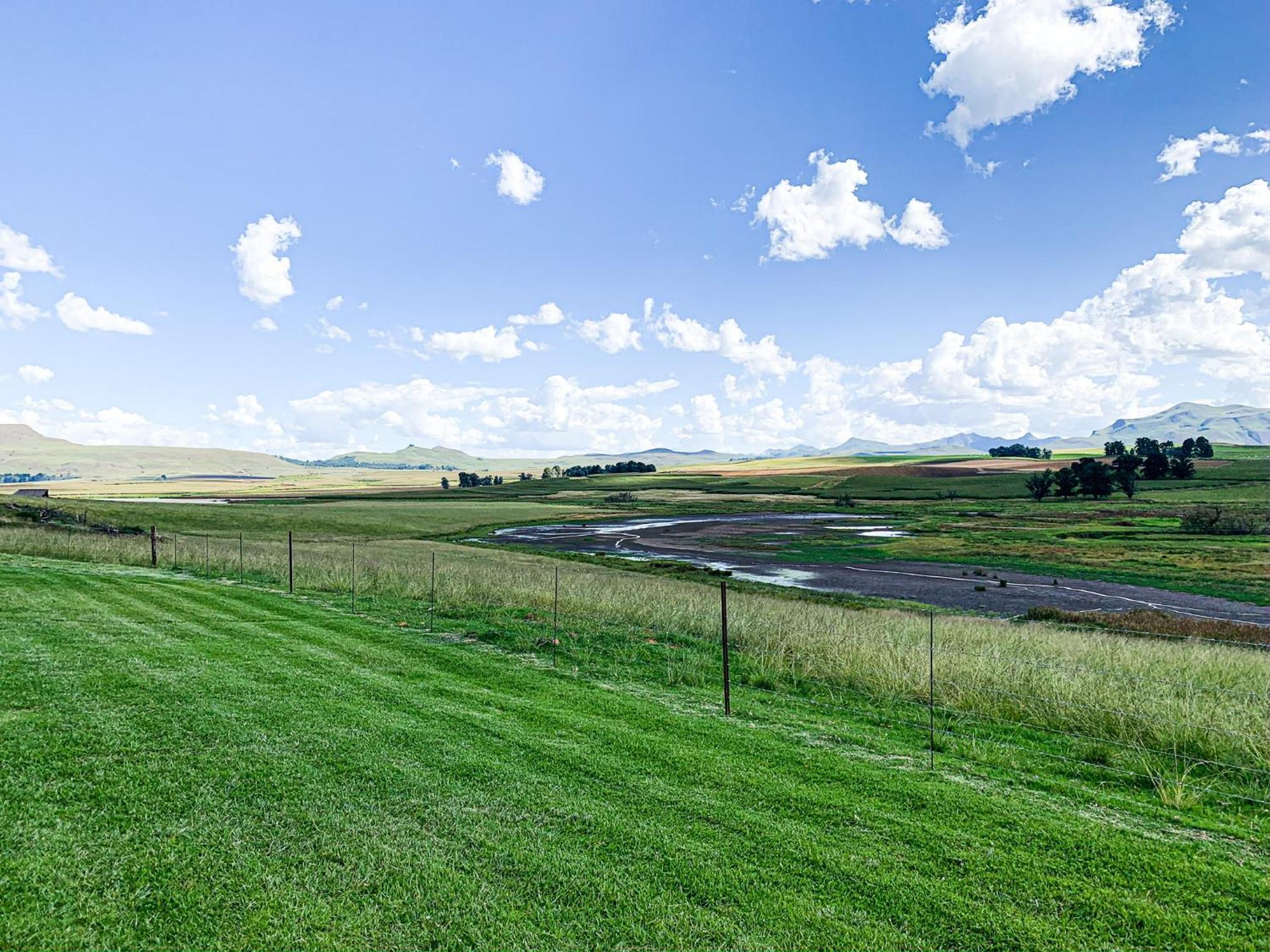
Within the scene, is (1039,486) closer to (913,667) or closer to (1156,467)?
(1156,467)

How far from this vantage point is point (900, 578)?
40.3 m

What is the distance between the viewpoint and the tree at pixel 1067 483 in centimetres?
10850

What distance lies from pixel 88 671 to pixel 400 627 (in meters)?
6.32

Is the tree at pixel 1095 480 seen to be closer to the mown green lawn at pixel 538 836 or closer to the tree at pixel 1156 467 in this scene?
the tree at pixel 1156 467

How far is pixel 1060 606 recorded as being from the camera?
3092 centimetres

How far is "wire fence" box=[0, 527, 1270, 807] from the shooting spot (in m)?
8.55

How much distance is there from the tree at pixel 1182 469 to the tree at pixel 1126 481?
811 inches

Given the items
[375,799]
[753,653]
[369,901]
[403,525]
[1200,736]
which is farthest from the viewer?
[403,525]

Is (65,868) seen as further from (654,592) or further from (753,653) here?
(654,592)

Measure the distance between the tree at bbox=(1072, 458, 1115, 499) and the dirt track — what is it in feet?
183

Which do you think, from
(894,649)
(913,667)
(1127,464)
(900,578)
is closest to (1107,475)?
(1127,464)

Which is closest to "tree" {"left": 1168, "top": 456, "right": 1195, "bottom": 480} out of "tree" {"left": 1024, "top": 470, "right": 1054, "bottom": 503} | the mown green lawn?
"tree" {"left": 1024, "top": 470, "right": 1054, "bottom": 503}

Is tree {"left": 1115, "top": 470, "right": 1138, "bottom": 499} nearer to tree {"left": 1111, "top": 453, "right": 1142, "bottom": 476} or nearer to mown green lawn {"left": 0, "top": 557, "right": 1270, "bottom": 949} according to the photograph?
tree {"left": 1111, "top": 453, "right": 1142, "bottom": 476}

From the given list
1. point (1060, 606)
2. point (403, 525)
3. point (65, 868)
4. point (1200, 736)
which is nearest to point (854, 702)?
point (1200, 736)
